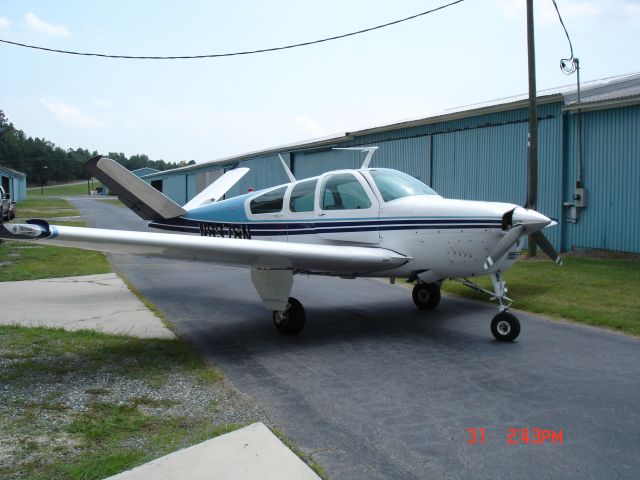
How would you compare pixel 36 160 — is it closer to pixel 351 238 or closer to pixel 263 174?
pixel 263 174

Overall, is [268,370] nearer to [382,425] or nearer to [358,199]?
[382,425]

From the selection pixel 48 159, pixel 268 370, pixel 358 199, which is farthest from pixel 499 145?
pixel 48 159

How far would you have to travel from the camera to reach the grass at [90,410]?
3.48 m

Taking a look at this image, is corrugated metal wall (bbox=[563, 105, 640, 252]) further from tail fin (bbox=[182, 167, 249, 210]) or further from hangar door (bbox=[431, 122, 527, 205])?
tail fin (bbox=[182, 167, 249, 210])

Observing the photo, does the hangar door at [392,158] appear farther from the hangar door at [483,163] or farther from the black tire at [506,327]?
the black tire at [506,327]

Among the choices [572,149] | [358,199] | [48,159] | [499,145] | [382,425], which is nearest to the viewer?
[382,425]

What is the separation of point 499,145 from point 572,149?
98.3 inches

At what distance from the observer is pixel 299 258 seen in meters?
6.39

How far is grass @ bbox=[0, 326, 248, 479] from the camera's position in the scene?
11.4 feet

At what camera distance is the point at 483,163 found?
1834cm

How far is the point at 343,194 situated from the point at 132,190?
12.8 feet

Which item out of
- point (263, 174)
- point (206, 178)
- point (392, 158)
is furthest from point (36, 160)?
point (392, 158)
